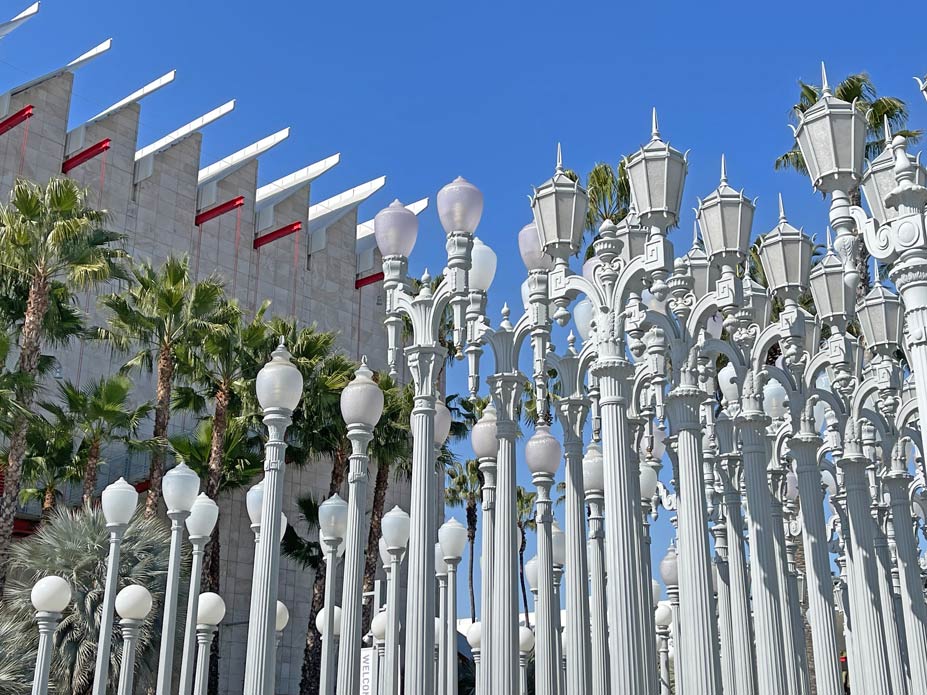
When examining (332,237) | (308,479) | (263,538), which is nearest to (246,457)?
(308,479)

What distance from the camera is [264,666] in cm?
916

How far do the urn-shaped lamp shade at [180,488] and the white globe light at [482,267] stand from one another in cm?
377

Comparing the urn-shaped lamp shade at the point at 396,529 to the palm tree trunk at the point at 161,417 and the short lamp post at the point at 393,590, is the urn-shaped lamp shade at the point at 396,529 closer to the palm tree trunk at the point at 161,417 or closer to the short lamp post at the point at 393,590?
the short lamp post at the point at 393,590

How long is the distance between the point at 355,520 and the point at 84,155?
25.1 m

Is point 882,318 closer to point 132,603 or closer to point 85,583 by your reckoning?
point 132,603

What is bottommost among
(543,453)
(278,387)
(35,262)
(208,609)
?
(208,609)

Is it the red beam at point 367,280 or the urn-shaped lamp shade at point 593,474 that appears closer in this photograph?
the urn-shaped lamp shade at point 593,474

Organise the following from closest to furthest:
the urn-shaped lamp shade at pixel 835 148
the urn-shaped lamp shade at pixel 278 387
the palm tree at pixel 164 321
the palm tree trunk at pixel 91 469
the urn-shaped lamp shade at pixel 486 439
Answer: the urn-shaped lamp shade at pixel 835 148 → the urn-shaped lamp shade at pixel 278 387 → the urn-shaped lamp shade at pixel 486 439 → the palm tree trunk at pixel 91 469 → the palm tree at pixel 164 321

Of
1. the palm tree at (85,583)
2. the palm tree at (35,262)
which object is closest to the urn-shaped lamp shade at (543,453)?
the palm tree at (85,583)

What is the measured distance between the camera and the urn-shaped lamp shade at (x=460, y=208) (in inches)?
438

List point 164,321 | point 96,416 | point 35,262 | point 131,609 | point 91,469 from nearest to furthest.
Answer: point 131,609 → point 35,262 → point 91,469 → point 96,416 → point 164,321

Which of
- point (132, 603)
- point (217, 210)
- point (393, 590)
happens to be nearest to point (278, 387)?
point (393, 590)

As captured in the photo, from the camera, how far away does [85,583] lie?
20.3 m

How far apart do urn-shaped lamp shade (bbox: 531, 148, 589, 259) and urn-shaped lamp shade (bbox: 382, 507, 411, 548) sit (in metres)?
3.90
